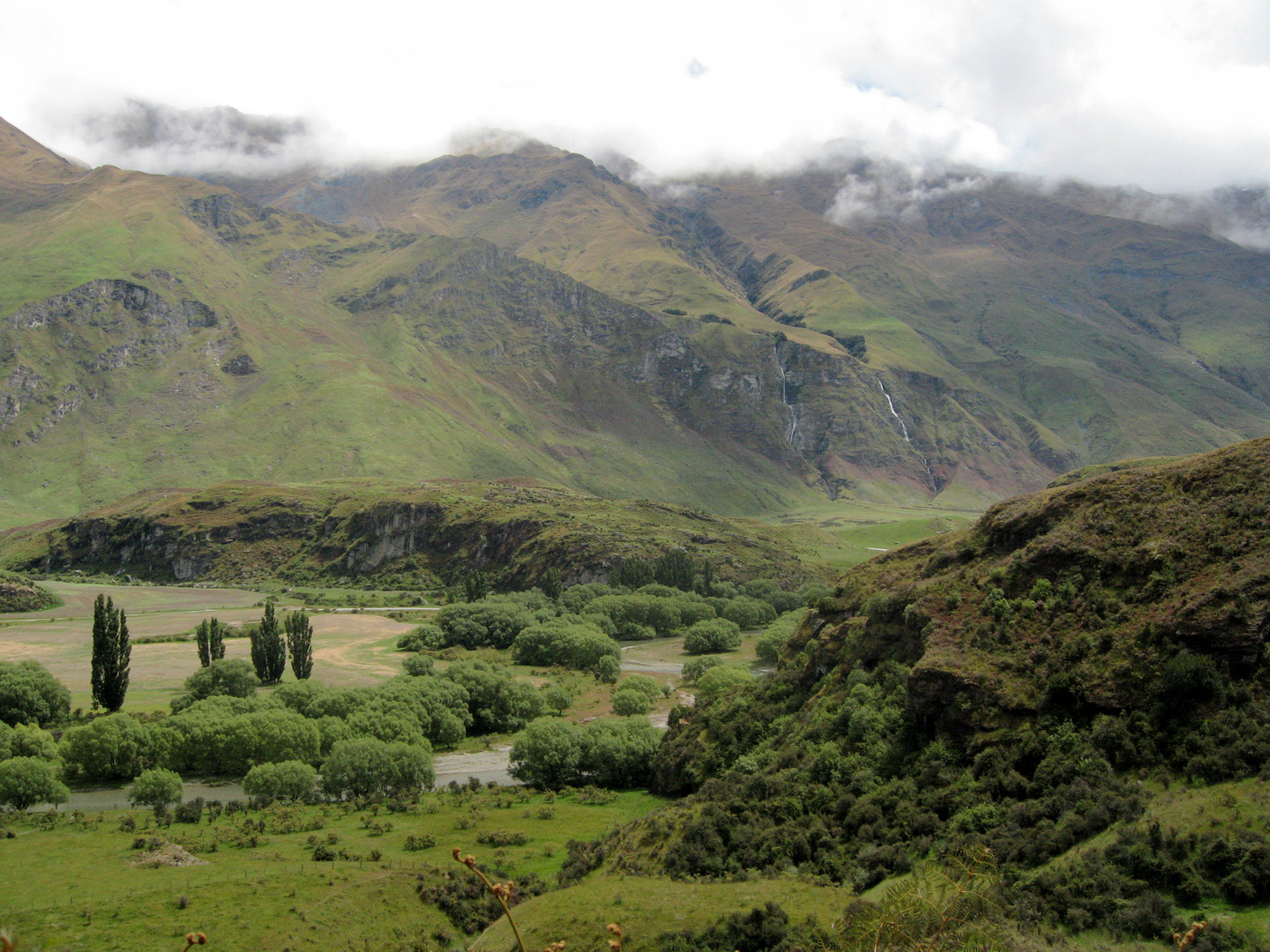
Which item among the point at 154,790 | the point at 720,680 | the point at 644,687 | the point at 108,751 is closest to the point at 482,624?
the point at 644,687

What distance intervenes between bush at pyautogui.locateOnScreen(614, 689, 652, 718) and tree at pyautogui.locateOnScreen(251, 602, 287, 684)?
5223 cm

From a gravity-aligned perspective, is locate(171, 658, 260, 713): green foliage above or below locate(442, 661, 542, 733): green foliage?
above

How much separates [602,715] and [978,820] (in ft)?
264

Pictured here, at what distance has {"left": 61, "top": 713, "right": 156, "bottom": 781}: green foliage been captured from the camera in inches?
3821

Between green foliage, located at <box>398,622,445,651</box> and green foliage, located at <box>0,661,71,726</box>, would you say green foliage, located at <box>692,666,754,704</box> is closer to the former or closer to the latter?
green foliage, located at <box>398,622,445,651</box>

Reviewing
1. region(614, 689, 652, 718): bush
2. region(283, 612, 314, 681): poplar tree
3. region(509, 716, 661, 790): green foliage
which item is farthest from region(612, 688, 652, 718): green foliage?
region(283, 612, 314, 681): poplar tree

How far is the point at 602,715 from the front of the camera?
132 metres

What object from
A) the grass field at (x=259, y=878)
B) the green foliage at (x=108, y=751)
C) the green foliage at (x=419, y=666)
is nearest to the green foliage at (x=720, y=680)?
the grass field at (x=259, y=878)

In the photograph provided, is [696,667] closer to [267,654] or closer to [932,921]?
[267,654]

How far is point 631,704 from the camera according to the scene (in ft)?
416

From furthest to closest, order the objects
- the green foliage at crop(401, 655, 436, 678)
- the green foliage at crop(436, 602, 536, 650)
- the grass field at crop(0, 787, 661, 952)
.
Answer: the green foliage at crop(436, 602, 536, 650)
the green foliage at crop(401, 655, 436, 678)
the grass field at crop(0, 787, 661, 952)

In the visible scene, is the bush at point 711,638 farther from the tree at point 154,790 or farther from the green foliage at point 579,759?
the tree at point 154,790

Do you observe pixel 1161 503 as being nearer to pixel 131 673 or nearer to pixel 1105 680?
pixel 1105 680

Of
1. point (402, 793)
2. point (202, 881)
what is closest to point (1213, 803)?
point (202, 881)
